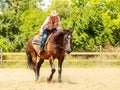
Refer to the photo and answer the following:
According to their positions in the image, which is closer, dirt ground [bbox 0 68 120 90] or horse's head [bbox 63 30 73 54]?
dirt ground [bbox 0 68 120 90]

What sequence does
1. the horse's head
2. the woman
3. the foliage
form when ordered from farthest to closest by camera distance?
the foliage < the woman < the horse's head

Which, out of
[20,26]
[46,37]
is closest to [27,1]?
[20,26]

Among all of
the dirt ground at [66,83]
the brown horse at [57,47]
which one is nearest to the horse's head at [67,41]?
the brown horse at [57,47]

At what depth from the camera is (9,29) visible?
34281 mm

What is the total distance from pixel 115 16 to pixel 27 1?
10.1 m

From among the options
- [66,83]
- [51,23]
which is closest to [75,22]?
[51,23]

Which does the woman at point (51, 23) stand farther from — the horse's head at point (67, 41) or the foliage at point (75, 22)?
the foliage at point (75, 22)

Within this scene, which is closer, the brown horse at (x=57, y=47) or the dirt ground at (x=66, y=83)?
the dirt ground at (x=66, y=83)

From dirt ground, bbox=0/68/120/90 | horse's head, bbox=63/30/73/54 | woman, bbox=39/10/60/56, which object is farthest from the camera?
woman, bbox=39/10/60/56

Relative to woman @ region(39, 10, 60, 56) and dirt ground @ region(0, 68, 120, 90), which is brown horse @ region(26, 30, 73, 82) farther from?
dirt ground @ region(0, 68, 120, 90)

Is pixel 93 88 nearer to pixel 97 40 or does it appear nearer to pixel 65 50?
pixel 65 50

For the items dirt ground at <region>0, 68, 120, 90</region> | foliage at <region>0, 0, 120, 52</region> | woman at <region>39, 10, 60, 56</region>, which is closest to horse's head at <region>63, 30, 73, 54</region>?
woman at <region>39, 10, 60, 56</region>

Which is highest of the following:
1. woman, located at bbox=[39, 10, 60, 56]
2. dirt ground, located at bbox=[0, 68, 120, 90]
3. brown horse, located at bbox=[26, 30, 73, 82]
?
woman, located at bbox=[39, 10, 60, 56]

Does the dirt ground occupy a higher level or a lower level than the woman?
lower
